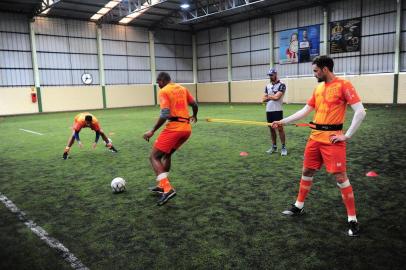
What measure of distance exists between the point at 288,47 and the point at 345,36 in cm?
516

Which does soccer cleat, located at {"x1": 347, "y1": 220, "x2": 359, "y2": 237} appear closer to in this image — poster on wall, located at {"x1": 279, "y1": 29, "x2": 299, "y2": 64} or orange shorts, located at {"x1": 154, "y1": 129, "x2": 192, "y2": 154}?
orange shorts, located at {"x1": 154, "y1": 129, "x2": 192, "y2": 154}

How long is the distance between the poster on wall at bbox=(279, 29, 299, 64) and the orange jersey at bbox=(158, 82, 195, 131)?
2674cm

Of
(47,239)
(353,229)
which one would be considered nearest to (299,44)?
(353,229)

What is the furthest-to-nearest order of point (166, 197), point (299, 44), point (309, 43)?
point (299, 44) < point (309, 43) < point (166, 197)

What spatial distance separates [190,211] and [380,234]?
2.68m

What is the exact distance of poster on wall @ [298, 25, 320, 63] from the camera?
29.1 m

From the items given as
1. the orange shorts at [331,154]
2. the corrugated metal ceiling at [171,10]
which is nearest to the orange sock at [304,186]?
the orange shorts at [331,154]

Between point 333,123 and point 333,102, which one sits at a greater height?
point 333,102

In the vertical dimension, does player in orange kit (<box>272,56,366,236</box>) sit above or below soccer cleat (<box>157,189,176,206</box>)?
above

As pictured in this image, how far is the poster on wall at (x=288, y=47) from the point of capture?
30.6 m

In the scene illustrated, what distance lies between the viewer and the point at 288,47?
31.2m

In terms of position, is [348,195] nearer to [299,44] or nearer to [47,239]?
[47,239]

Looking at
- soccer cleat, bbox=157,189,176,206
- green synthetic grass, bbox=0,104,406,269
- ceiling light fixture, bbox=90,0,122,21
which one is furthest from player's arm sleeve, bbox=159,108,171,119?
ceiling light fixture, bbox=90,0,122,21

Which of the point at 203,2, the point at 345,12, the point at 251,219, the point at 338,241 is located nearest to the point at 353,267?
the point at 338,241
